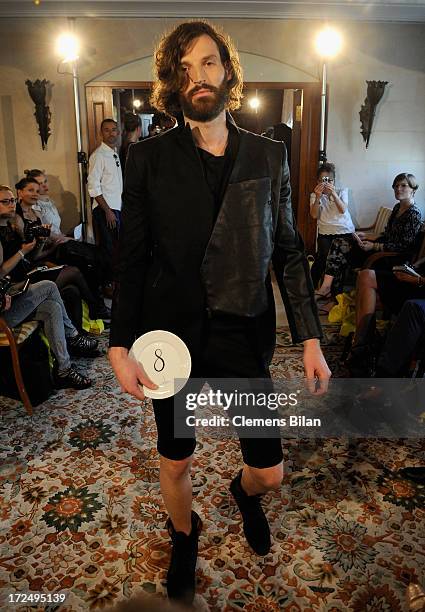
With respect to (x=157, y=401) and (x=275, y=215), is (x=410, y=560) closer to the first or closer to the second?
(x=157, y=401)

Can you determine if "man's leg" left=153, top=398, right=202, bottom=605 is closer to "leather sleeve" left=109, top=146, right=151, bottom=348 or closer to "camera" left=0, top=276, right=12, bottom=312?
"leather sleeve" left=109, top=146, right=151, bottom=348

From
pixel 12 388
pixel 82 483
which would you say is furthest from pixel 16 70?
pixel 82 483

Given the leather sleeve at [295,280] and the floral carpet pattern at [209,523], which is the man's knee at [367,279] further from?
the leather sleeve at [295,280]

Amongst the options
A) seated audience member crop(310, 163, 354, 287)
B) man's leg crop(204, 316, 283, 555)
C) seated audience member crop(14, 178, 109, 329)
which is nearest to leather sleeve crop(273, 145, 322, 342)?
man's leg crop(204, 316, 283, 555)

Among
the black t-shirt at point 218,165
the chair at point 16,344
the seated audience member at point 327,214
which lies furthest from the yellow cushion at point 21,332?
the seated audience member at point 327,214

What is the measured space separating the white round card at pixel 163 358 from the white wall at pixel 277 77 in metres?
4.61

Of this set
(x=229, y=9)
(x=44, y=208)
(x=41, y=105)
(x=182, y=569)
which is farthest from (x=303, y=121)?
(x=182, y=569)

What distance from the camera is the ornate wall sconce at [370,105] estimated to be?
538 cm

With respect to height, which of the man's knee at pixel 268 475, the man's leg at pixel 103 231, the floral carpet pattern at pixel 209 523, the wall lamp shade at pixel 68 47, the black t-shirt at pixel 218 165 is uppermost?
the wall lamp shade at pixel 68 47

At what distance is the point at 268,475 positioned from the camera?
1.39 m

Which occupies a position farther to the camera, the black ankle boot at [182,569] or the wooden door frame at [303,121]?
the wooden door frame at [303,121]

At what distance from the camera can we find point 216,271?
1243mm

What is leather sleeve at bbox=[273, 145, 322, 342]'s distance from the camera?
4.36ft

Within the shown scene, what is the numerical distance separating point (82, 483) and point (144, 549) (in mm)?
485
